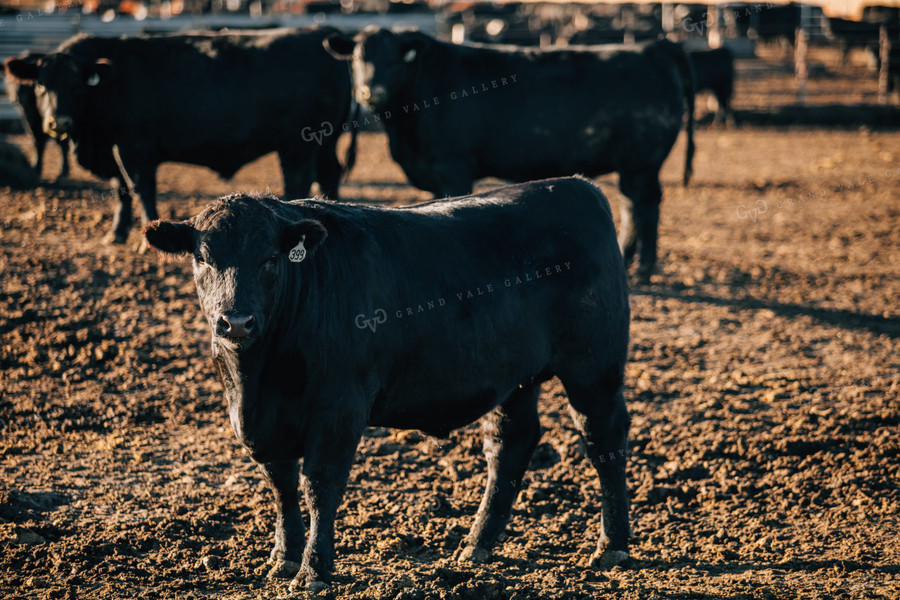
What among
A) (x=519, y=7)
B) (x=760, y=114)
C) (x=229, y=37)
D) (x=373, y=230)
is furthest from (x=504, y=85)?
(x=519, y=7)

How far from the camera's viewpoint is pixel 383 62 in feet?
31.3

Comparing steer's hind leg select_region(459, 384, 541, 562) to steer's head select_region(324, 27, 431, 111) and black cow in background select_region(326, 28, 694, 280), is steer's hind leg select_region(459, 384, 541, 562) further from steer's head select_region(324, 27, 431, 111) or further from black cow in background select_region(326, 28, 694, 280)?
steer's head select_region(324, 27, 431, 111)

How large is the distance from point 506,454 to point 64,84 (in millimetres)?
6746

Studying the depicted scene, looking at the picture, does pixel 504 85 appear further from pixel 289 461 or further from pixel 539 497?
pixel 289 461

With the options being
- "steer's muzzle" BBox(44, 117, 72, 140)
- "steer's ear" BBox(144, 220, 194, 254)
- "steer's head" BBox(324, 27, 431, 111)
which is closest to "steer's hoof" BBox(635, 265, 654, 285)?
"steer's head" BBox(324, 27, 431, 111)

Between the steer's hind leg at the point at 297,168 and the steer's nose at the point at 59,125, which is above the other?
the steer's nose at the point at 59,125

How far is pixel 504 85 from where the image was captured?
9.70 m

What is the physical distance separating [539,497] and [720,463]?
1.23 metres

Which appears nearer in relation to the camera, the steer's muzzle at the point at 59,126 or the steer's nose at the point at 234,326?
the steer's nose at the point at 234,326

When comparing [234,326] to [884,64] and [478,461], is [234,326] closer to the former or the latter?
[478,461]

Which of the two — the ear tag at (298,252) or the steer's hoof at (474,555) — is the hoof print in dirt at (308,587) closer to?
the steer's hoof at (474,555)

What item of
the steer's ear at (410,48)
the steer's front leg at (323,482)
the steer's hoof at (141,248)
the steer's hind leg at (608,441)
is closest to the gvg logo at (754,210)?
the steer's ear at (410,48)

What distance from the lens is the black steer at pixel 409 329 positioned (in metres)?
4.08

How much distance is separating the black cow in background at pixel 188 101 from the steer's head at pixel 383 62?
3.76 ft
